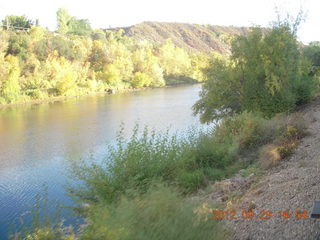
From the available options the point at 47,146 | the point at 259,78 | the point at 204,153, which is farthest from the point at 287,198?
the point at 47,146

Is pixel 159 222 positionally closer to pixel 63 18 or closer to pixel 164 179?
pixel 164 179

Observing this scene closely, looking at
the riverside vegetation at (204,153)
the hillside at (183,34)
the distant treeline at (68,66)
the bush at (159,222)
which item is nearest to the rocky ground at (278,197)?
the riverside vegetation at (204,153)

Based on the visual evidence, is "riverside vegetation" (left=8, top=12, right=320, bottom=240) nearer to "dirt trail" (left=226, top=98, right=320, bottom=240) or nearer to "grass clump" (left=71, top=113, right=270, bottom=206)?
"grass clump" (left=71, top=113, right=270, bottom=206)

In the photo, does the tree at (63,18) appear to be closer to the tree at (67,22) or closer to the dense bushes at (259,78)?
the tree at (67,22)

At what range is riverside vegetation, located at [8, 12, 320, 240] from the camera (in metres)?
3.40

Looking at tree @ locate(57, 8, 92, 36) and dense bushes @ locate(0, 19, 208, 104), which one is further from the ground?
tree @ locate(57, 8, 92, 36)

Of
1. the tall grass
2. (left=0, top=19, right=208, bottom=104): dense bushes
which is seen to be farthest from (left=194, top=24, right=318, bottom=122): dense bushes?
(left=0, top=19, right=208, bottom=104): dense bushes

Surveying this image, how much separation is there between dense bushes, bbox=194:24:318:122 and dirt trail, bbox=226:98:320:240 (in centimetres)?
731

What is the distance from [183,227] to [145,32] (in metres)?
175

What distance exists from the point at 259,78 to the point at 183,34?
174 m

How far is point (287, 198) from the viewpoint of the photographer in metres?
5.07

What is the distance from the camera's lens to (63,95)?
4741 centimetres

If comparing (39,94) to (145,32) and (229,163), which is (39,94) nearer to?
(229,163)

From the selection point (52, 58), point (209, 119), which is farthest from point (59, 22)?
point (209, 119)
